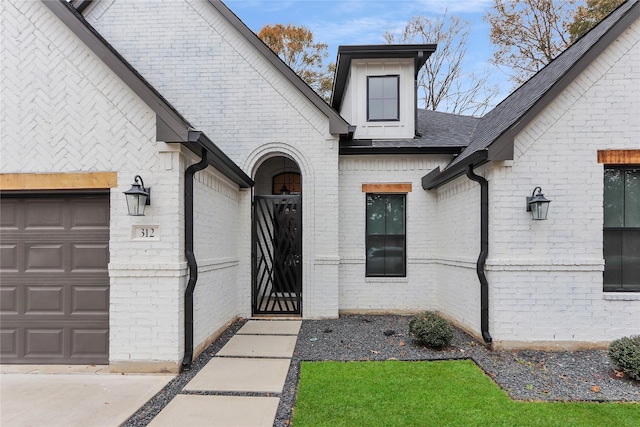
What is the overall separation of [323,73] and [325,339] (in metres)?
18.4

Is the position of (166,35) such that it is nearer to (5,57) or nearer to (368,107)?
(5,57)

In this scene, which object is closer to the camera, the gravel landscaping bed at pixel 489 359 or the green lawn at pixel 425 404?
the green lawn at pixel 425 404

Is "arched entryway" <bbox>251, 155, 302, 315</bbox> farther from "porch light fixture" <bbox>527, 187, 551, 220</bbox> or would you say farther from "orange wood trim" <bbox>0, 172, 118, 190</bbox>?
"porch light fixture" <bbox>527, 187, 551, 220</bbox>

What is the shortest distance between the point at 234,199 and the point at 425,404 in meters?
5.91

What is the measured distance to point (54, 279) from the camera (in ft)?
18.1

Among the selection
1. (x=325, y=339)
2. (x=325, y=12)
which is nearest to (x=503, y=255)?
(x=325, y=339)

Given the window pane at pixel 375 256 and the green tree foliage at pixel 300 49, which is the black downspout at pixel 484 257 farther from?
the green tree foliage at pixel 300 49

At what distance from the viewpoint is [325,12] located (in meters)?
11.9

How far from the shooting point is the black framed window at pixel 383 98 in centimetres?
1003

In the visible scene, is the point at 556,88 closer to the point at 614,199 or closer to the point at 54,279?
the point at 614,199

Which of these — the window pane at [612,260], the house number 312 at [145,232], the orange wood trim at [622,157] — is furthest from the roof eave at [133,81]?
the window pane at [612,260]

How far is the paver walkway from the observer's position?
13.0ft

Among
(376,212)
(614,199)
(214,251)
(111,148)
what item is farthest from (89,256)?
(614,199)

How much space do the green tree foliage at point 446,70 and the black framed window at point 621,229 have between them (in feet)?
48.6
